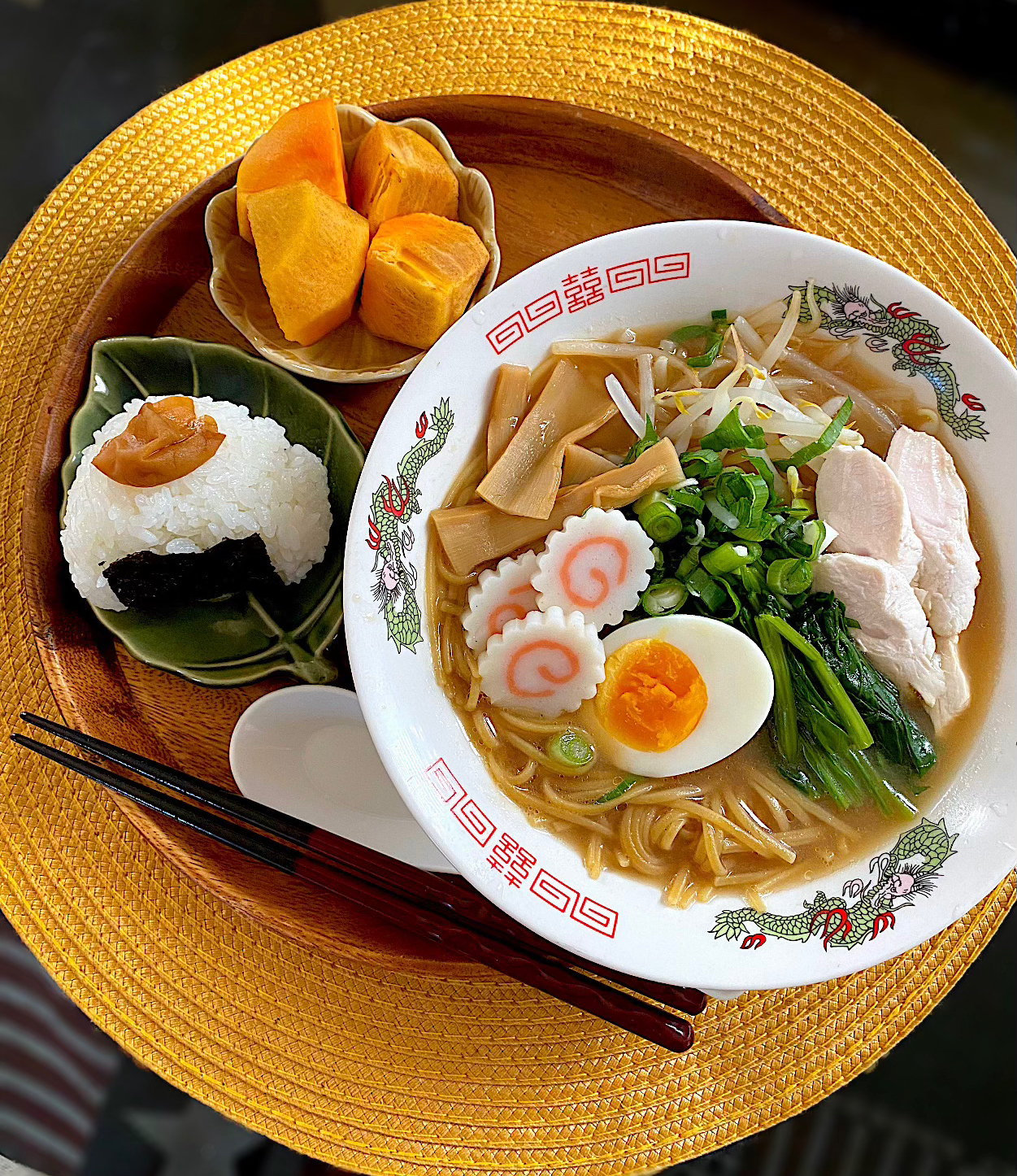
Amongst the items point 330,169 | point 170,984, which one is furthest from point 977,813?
point 330,169

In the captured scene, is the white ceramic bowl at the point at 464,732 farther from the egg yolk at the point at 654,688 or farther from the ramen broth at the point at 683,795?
the egg yolk at the point at 654,688

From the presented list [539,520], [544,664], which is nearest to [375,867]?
[544,664]

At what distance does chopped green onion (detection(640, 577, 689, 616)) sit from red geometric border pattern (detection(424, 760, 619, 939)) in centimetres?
45

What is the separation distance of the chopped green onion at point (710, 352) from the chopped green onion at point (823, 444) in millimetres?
148

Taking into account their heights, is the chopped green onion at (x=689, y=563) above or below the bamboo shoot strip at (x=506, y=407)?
below

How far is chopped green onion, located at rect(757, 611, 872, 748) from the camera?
1.66 meters

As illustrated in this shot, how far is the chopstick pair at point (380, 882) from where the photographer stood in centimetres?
167

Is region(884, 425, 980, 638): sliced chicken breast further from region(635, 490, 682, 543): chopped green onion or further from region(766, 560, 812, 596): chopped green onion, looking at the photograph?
region(635, 490, 682, 543): chopped green onion

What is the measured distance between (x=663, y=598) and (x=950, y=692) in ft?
1.83

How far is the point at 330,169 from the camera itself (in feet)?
6.02

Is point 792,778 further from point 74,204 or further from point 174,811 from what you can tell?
point 74,204

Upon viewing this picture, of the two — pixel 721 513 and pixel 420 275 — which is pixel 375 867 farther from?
pixel 420 275

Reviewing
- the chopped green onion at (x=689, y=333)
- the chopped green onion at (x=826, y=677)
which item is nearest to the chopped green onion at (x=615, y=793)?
the chopped green onion at (x=826, y=677)

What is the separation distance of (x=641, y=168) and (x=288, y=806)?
1.49 metres
